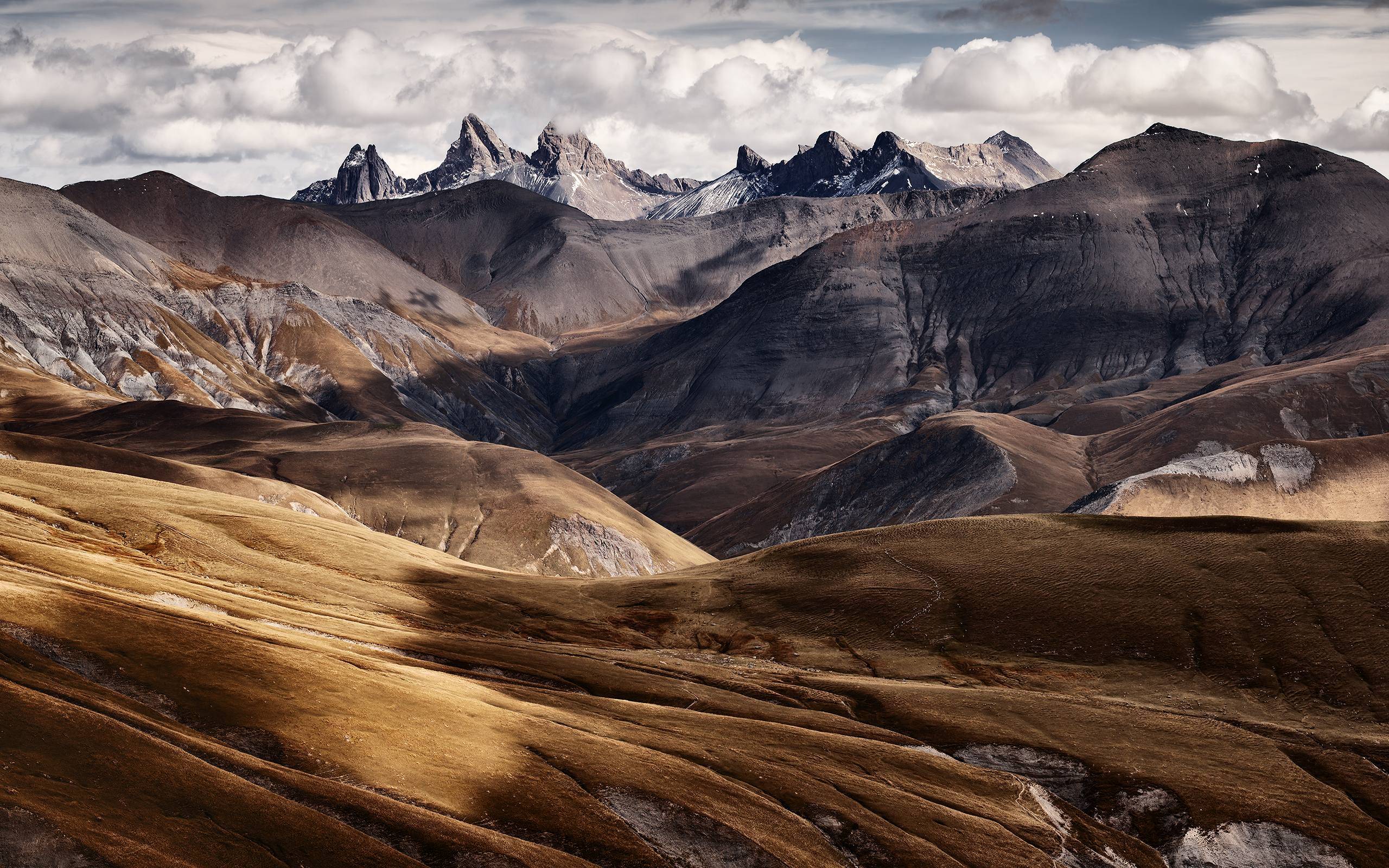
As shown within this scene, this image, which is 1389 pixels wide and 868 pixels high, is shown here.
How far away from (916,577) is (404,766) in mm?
81206

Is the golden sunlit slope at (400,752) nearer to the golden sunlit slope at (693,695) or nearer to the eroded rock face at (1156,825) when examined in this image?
the golden sunlit slope at (693,695)

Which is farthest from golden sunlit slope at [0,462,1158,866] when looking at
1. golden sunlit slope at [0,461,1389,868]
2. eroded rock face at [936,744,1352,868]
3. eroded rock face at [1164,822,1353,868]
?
eroded rock face at [1164,822,1353,868]

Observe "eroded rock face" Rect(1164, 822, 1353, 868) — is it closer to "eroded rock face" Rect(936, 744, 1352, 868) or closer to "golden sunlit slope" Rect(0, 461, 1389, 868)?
"eroded rock face" Rect(936, 744, 1352, 868)

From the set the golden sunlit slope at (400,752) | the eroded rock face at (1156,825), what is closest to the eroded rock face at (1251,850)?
the eroded rock face at (1156,825)

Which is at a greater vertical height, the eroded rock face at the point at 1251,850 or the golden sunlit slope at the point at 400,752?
the golden sunlit slope at the point at 400,752

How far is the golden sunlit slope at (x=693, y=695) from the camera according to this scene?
42.3 meters

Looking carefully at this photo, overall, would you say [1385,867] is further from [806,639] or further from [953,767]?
[806,639]

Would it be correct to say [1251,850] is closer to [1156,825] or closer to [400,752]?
[1156,825]

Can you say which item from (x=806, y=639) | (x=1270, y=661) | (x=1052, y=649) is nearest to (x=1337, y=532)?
(x=1270, y=661)

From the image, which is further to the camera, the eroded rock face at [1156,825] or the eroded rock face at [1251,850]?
the eroded rock face at [1156,825]

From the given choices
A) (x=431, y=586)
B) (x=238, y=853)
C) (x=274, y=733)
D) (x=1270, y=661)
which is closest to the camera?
(x=238, y=853)

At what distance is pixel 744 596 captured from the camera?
125000 mm

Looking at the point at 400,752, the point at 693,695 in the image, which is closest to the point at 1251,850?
the point at 693,695

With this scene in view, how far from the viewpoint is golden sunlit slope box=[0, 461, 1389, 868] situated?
42312 mm
